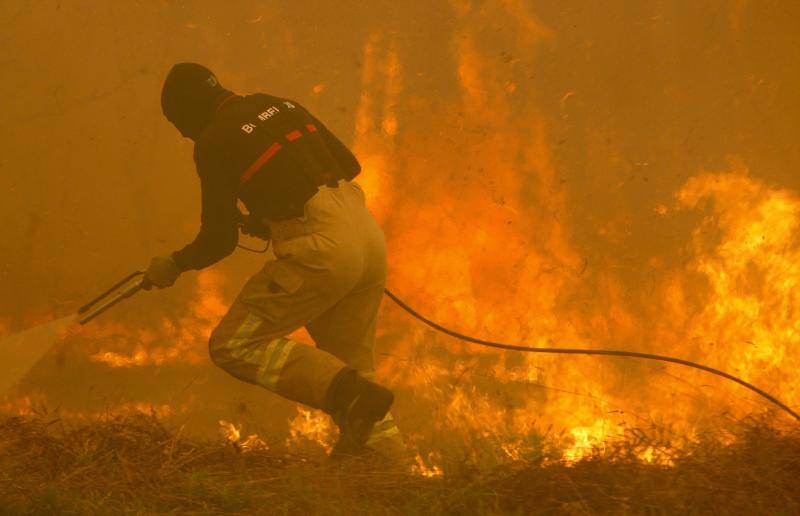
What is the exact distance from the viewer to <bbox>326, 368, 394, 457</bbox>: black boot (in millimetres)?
3420

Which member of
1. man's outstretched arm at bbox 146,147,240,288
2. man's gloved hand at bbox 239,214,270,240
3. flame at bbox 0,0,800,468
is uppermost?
flame at bbox 0,0,800,468

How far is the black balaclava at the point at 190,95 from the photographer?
353cm

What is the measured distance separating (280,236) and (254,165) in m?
0.28

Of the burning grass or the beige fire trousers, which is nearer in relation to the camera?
the burning grass

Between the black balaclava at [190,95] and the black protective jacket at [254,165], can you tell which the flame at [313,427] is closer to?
the black protective jacket at [254,165]

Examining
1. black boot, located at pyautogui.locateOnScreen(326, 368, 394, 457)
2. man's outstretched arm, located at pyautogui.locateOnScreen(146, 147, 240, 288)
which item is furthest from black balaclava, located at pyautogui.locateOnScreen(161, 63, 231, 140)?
black boot, located at pyautogui.locateOnScreen(326, 368, 394, 457)

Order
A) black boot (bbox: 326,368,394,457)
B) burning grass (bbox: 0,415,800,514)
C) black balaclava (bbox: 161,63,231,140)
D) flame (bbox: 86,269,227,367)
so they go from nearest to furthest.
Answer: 1. burning grass (bbox: 0,415,800,514)
2. black boot (bbox: 326,368,394,457)
3. black balaclava (bbox: 161,63,231,140)
4. flame (bbox: 86,269,227,367)

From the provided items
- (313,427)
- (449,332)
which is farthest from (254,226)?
(313,427)

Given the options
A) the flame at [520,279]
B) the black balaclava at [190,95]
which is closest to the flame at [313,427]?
the flame at [520,279]

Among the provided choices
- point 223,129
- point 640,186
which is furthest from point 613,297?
point 223,129

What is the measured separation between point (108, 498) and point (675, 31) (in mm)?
3357

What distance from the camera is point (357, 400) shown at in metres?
3.42

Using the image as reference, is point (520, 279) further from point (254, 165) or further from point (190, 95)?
point (190, 95)

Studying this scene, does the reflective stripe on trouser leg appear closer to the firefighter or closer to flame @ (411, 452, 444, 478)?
the firefighter
